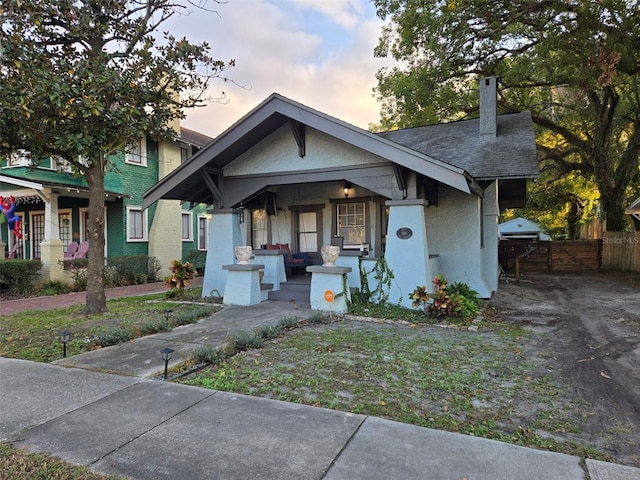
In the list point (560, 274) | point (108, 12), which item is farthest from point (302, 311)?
point (560, 274)

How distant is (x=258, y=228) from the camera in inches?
489

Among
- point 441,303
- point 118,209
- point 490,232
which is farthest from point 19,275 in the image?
point 490,232

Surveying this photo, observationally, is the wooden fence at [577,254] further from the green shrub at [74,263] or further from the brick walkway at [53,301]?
the green shrub at [74,263]

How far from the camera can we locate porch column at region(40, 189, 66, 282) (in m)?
13.1

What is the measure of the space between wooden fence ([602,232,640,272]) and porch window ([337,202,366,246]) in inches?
537

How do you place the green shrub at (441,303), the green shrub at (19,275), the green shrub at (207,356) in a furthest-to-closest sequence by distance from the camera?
the green shrub at (19,275), the green shrub at (441,303), the green shrub at (207,356)

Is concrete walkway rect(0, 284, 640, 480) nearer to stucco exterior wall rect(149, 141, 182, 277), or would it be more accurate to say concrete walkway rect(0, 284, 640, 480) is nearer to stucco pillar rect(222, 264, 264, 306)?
stucco pillar rect(222, 264, 264, 306)

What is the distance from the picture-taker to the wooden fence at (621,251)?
56.6 feet

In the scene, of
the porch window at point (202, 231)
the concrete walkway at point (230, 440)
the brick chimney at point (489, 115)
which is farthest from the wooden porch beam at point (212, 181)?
the porch window at point (202, 231)

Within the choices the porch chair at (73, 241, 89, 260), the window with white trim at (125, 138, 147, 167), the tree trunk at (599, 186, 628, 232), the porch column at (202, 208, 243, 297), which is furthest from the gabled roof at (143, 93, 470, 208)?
the tree trunk at (599, 186, 628, 232)

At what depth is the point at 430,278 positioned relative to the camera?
8289mm

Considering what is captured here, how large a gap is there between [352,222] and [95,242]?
6395 millimetres

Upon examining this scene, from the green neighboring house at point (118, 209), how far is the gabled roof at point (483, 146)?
30.6 ft

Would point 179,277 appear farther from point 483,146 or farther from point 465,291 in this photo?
point 483,146
